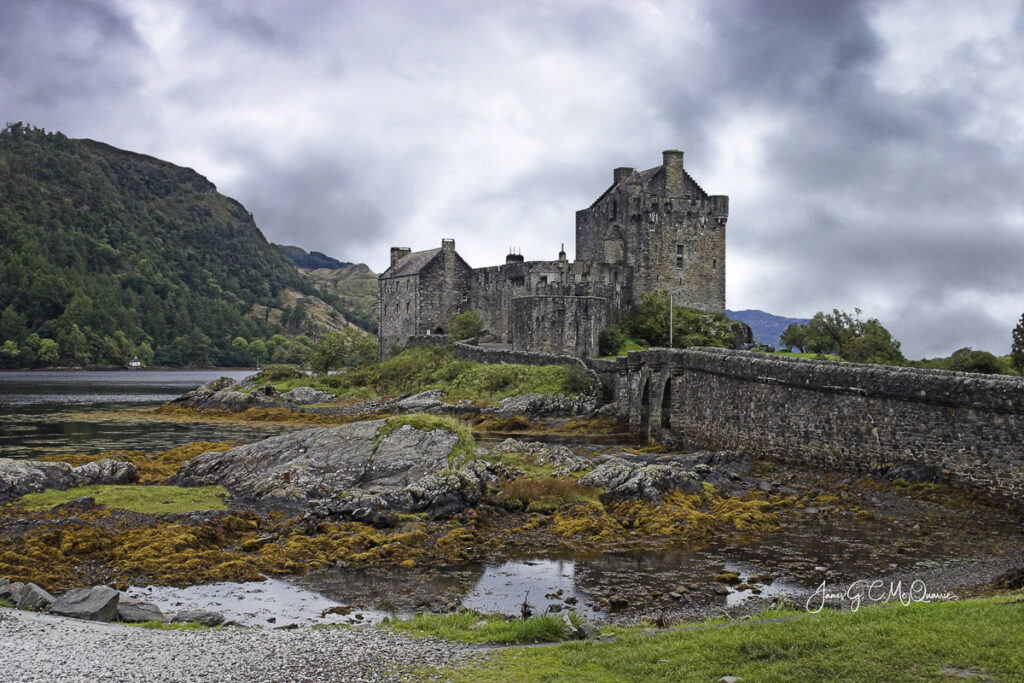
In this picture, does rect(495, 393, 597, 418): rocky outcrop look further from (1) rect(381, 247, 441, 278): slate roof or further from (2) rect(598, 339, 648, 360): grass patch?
(1) rect(381, 247, 441, 278): slate roof

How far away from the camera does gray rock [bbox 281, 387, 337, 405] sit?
53.7 m

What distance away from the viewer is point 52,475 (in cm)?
2241

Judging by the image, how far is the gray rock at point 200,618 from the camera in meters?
12.2

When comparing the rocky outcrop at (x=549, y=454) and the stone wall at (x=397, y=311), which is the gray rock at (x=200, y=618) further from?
the stone wall at (x=397, y=311)

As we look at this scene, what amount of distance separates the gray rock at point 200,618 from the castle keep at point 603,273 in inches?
1414

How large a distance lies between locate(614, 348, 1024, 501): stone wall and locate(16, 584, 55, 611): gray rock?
18.8 meters

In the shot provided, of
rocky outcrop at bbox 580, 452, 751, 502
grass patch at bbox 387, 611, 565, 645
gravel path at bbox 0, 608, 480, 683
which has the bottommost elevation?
gravel path at bbox 0, 608, 480, 683

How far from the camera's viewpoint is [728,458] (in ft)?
87.7

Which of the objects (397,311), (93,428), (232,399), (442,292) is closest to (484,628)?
(93,428)

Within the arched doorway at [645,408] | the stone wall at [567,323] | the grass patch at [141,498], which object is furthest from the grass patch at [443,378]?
the grass patch at [141,498]

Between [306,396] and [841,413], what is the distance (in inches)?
1482

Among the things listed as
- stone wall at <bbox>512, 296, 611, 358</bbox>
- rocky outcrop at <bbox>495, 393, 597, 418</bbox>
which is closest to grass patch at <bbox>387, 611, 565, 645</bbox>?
rocky outcrop at <bbox>495, 393, 597, 418</bbox>

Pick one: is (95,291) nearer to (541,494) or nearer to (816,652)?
(541,494)

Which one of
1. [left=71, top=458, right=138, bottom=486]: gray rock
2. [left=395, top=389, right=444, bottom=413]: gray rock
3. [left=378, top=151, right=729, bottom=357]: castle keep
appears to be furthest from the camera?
[left=378, top=151, right=729, bottom=357]: castle keep
